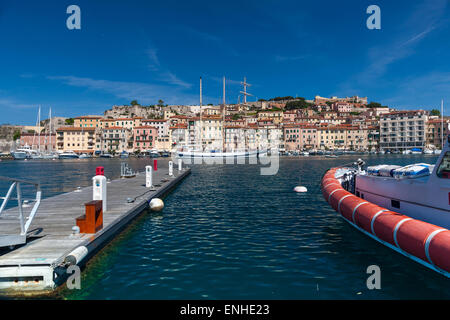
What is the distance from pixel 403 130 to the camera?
14238 cm

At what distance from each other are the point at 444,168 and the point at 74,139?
486 ft

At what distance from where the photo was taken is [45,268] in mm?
7039

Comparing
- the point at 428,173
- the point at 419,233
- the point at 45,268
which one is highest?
the point at 428,173

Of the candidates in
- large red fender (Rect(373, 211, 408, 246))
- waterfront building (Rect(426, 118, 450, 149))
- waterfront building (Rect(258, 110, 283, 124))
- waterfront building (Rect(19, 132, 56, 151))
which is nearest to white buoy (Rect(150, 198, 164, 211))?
large red fender (Rect(373, 211, 408, 246))

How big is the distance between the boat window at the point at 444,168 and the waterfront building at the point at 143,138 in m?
135

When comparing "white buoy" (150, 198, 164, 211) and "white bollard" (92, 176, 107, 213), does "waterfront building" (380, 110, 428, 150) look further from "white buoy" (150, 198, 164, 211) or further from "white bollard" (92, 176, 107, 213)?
"white bollard" (92, 176, 107, 213)

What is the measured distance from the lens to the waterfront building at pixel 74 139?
5374 inches

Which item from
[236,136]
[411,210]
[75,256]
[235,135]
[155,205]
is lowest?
[155,205]

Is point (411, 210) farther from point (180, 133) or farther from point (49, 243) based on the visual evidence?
point (180, 133)

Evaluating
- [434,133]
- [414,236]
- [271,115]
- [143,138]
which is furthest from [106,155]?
[434,133]
